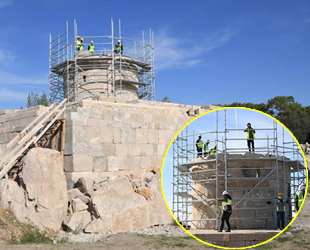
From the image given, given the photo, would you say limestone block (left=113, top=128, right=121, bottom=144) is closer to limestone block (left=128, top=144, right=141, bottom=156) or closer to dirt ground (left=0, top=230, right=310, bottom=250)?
limestone block (left=128, top=144, right=141, bottom=156)

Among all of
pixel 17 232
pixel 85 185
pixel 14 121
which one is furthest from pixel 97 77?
pixel 17 232

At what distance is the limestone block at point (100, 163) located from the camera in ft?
46.3

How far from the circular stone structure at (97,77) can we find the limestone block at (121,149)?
7714 millimetres

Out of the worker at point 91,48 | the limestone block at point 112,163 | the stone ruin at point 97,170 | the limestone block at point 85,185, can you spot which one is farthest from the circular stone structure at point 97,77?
the limestone block at point 85,185

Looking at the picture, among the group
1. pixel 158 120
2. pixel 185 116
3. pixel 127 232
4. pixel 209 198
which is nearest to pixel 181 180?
pixel 209 198

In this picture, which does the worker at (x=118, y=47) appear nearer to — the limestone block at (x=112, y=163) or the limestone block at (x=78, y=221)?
the limestone block at (x=112, y=163)

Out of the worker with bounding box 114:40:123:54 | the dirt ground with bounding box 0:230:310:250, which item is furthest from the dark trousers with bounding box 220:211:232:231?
the worker with bounding box 114:40:123:54

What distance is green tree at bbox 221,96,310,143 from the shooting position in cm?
4205

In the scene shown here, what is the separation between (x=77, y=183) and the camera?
13.4m

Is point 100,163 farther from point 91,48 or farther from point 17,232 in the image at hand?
point 91,48

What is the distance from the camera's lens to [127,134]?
1495 cm

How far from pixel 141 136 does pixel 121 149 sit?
3.10 ft

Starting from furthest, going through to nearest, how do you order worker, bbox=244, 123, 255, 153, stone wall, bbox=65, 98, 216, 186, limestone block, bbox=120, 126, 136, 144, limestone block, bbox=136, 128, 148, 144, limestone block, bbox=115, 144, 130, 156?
limestone block, bbox=136, 128, 148, 144 < limestone block, bbox=120, 126, 136, 144 < limestone block, bbox=115, 144, 130, 156 < stone wall, bbox=65, 98, 216, 186 < worker, bbox=244, 123, 255, 153

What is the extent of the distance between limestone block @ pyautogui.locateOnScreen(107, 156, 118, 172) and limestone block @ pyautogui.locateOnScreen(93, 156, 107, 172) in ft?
0.49
